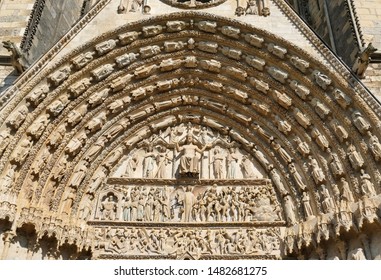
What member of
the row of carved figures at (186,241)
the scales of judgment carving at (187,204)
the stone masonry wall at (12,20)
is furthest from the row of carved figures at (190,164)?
the stone masonry wall at (12,20)

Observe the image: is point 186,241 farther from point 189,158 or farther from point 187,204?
point 189,158

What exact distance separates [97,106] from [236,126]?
2521 millimetres

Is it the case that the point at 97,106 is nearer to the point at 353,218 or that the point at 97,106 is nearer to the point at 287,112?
the point at 287,112

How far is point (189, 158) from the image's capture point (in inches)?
294

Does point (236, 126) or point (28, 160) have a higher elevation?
point (236, 126)

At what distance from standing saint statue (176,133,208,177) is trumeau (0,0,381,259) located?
0.03 metres

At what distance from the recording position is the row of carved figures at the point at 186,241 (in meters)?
6.69

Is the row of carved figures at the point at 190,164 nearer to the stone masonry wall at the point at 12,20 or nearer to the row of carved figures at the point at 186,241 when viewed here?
the row of carved figures at the point at 186,241

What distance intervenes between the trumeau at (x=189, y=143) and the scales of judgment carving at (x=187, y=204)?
0.06 feet

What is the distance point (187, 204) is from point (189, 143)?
1217 mm

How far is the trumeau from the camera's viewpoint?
625cm

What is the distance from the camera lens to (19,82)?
653 centimetres

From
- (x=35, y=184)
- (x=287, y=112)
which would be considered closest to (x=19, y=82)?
(x=35, y=184)

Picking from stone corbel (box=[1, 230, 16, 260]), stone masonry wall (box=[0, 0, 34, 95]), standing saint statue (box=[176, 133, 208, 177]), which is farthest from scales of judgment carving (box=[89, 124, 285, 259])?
stone masonry wall (box=[0, 0, 34, 95])
